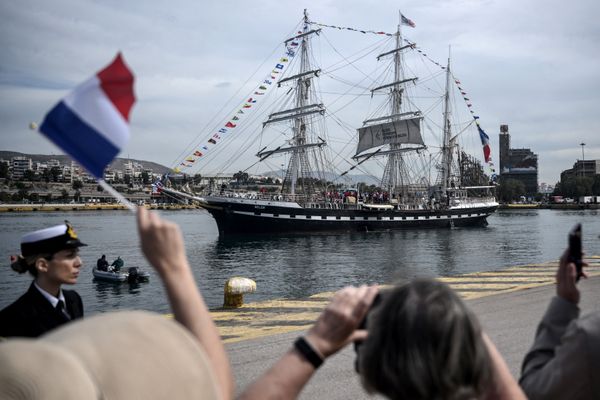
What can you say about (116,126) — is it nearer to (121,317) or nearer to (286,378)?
(121,317)

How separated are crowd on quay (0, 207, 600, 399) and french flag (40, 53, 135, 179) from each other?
1.41 feet

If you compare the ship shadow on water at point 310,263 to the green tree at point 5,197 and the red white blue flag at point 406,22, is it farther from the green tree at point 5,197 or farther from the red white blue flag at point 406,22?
the green tree at point 5,197

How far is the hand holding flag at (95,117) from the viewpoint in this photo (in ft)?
5.46

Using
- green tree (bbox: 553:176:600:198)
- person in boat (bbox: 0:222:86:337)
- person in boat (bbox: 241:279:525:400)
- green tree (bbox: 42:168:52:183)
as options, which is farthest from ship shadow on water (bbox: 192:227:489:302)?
green tree (bbox: 42:168:52:183)

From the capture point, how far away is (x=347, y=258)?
29734mm

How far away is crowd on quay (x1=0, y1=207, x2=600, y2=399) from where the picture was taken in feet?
3.25

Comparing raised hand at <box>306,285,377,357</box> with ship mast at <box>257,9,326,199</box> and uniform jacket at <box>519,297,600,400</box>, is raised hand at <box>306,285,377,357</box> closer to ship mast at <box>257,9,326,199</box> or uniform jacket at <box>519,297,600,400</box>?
uniform jacket at <box>519,297,600,400</box>

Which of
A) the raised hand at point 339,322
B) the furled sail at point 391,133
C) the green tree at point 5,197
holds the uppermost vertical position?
the furled sail at point 391,133

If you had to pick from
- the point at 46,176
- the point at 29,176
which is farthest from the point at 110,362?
the point at 46,176

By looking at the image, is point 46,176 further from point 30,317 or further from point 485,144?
point 30,317

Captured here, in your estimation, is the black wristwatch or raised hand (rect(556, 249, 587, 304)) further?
raised hand (rect(556, 249, 587, 304))

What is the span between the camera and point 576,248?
69.9 inches

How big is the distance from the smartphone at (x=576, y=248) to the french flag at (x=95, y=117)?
1.48 meters

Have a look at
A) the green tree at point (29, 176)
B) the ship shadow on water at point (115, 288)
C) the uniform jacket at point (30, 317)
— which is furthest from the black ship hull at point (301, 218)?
the green tree at point (29, 176)
